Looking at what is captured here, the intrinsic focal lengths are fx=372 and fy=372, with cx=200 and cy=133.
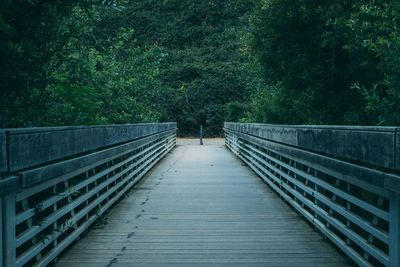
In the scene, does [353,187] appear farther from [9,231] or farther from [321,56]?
[321,56]

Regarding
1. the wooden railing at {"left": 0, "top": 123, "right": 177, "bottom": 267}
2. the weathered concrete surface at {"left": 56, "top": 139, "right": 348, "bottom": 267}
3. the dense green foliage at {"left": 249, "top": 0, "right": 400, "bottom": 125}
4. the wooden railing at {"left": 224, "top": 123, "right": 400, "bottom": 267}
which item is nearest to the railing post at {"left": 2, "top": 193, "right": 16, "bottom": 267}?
the wooden railing at {"left": 0, "top": 123, "right": 177, "bottom": 267}

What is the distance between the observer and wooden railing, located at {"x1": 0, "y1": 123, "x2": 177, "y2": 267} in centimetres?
251

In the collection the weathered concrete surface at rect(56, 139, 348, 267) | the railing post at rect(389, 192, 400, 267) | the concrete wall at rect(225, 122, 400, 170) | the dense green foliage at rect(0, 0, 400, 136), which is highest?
the dense green foliage at rect(0, 0, 400, 136)

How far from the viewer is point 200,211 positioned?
554 cm

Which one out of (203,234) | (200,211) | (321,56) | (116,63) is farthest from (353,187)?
(116,63)

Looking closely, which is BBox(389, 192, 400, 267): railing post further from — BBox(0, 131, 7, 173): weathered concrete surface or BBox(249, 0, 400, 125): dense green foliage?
BBox(249, 0, 400, 125): dense green foliage

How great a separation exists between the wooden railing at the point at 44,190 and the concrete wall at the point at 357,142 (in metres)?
2.61

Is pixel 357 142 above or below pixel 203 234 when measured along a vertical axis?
above

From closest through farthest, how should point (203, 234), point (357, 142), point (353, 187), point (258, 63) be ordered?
1. point (357, 142)
2. point (353, 187)
3. point (203, 234)
4. point (258, 63)

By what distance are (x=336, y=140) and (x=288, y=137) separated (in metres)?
1.91

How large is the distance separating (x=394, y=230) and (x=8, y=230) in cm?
260

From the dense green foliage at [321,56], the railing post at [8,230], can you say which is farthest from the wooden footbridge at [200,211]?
the dense green foliage at [321,56]

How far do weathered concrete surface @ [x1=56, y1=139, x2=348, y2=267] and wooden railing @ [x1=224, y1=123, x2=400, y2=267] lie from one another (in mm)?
310

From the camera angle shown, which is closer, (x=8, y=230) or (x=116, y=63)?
(x=8, y=230)
